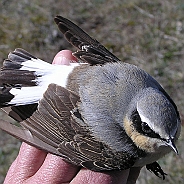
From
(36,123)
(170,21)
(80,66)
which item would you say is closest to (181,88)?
(170,21)

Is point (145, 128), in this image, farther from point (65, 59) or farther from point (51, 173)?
point (65, 59)

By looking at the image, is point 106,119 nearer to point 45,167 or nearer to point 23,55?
point 45,167

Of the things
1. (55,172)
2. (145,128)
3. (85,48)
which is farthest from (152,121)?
(85,48)

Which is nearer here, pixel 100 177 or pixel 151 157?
pixel 100 177

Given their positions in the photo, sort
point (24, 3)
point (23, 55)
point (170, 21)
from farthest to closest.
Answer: point (24, 3)
point (170, 21)
point (23, 55)

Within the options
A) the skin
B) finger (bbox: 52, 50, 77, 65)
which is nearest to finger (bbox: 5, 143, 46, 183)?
the skin

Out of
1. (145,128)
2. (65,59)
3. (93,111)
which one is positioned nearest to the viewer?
(145,128)
